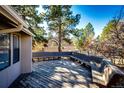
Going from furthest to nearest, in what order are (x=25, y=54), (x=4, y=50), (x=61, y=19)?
(x=61, y=19), (x=25, y=54), (x=4, y=50)

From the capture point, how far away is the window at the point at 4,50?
460 cm

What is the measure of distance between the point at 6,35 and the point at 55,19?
10.2 m

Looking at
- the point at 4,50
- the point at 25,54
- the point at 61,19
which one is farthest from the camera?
the point at 61,19

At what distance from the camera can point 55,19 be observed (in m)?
15.0

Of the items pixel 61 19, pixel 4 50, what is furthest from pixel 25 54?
pixel 61 19

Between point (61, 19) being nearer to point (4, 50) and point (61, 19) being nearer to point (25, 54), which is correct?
point (25, 54)

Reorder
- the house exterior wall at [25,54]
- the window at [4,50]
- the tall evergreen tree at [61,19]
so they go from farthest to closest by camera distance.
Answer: the tall evergreen tree at [61,19]
the house exterior wall at [25,54]
the window at [4,50]

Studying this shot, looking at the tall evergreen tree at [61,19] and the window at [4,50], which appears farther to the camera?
the tall evergreen tree at [61,19]

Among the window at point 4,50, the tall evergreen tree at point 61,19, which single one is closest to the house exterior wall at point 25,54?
the window at point 4,50

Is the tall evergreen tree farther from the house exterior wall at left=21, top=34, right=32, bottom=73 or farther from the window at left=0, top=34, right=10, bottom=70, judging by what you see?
the window at left=0, top=34, right=10, bottom=70

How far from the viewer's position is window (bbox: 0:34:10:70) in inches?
181

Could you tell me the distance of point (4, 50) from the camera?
4883 millimetres

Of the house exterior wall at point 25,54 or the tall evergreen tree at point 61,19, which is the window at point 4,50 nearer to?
the house exterior wall at point 25,54

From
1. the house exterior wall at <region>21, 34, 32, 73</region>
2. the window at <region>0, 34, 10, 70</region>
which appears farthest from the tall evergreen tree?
the window at <region>0, 34, 10, 70</region>
